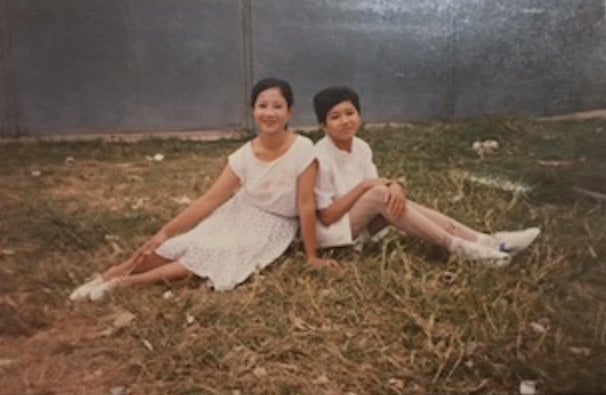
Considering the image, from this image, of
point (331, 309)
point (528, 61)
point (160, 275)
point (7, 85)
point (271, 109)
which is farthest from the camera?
point (528, 61)

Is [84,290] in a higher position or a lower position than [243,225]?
lower

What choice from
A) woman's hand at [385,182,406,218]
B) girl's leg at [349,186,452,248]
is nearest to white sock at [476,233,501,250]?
girl's leg at [349,186,452,248]

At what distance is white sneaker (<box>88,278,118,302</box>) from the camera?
7.73 ft

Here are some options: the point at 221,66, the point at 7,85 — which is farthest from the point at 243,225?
the point at 7,85

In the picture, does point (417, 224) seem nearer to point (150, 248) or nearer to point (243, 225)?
point (243, 225)

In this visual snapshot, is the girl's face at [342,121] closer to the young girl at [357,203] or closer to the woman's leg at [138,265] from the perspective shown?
the young girl at [357,203]

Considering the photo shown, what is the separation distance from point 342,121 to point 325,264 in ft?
1.60

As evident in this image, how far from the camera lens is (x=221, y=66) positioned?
475 cm

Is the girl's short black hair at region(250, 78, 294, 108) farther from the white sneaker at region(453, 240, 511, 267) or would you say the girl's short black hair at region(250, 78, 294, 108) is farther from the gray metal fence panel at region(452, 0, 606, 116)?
the gray metal fence panel at region(452, 0, 606, 116)

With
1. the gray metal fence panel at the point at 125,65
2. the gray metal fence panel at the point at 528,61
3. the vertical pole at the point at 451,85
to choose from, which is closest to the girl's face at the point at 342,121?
the gray metal fence panel at the point at 528,61

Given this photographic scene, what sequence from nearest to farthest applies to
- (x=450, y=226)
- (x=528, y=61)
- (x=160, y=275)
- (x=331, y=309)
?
(x=331, y=309) < (x=160, y=275) < (x=450, y=226) < (x=528, y=61)

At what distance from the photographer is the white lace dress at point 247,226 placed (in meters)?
2.46

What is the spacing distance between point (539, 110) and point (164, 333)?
11.7ft

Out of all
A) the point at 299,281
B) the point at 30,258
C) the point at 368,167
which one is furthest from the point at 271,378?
the point at 30,258
